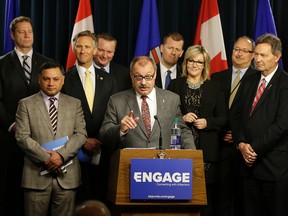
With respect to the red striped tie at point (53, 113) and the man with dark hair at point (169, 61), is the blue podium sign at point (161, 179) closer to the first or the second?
the red striped tie at point (53, 113)

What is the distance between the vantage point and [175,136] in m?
4.30

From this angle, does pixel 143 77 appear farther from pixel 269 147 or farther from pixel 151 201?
pixel 269 147

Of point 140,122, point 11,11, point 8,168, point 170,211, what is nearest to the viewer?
point 170,211

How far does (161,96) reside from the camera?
4.43 metres

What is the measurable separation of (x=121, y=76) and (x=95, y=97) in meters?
0.55

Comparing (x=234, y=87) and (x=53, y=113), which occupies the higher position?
(x=234, y=87)

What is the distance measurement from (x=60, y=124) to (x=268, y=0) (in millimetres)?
3109

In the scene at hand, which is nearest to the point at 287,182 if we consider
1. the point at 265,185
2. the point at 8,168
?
the point at 265,185

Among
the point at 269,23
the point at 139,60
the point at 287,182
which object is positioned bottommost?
the point at 287,182

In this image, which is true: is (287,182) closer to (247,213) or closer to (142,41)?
(247,213)

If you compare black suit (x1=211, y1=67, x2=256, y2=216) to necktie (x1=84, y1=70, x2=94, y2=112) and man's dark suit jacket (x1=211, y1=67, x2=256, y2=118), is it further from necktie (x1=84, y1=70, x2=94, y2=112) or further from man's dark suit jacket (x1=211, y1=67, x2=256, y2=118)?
necktie (x1=84, y1=70, x2=94, y2=112)

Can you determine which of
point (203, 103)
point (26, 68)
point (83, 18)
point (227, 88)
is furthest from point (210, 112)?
point (83, 18)

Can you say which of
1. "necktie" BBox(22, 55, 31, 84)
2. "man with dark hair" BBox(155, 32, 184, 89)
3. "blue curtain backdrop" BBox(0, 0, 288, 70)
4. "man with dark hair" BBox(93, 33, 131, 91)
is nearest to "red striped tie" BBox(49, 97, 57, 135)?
"necktie" BBox(22, 55, 31, 84)

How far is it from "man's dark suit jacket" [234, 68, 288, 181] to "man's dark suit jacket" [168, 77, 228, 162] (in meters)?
0.39
